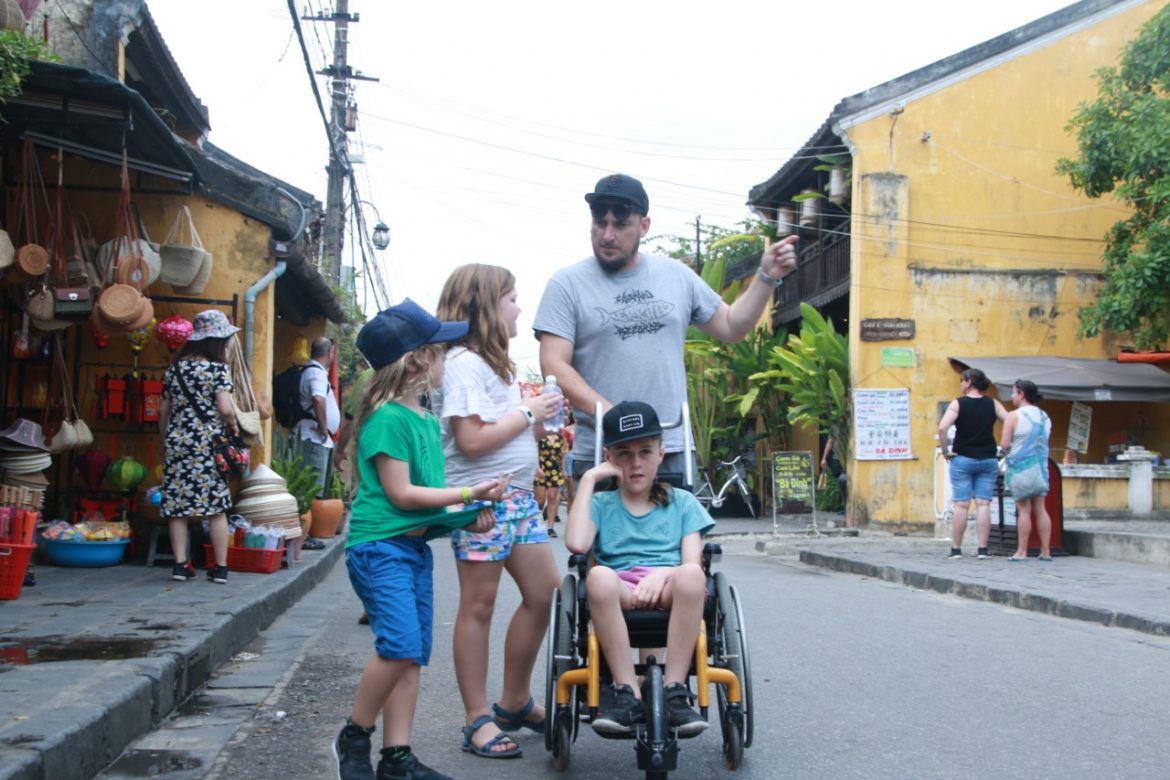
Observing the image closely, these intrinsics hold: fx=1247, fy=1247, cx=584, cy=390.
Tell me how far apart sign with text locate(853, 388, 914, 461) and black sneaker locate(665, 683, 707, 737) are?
54.2ft

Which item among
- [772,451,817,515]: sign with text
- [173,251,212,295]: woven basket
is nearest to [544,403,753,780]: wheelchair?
[173,251,212,295]: woven basket

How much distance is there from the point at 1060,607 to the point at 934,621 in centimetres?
116

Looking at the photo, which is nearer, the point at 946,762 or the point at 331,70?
the point at 946,762

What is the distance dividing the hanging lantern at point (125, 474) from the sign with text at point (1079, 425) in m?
15.6

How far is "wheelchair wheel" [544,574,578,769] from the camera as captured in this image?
4.13m

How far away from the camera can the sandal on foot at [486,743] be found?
454cm

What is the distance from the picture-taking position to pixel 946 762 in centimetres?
441

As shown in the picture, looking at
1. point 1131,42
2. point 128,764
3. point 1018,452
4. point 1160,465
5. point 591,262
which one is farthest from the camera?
point 1160,465

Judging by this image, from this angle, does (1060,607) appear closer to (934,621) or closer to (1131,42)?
(934,621)

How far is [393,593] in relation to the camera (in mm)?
3922

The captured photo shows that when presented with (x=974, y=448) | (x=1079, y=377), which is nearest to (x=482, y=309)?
(x=974, y=448)

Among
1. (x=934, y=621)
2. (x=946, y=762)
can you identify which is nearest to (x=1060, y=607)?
(x=934, y=621)

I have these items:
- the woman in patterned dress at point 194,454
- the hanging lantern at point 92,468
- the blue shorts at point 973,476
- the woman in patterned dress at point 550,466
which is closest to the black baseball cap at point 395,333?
the woman in patterned dress at point 194,454

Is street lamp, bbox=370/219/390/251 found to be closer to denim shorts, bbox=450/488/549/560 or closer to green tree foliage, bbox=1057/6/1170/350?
green tree foliage, bbox=1057/6/1170/350
